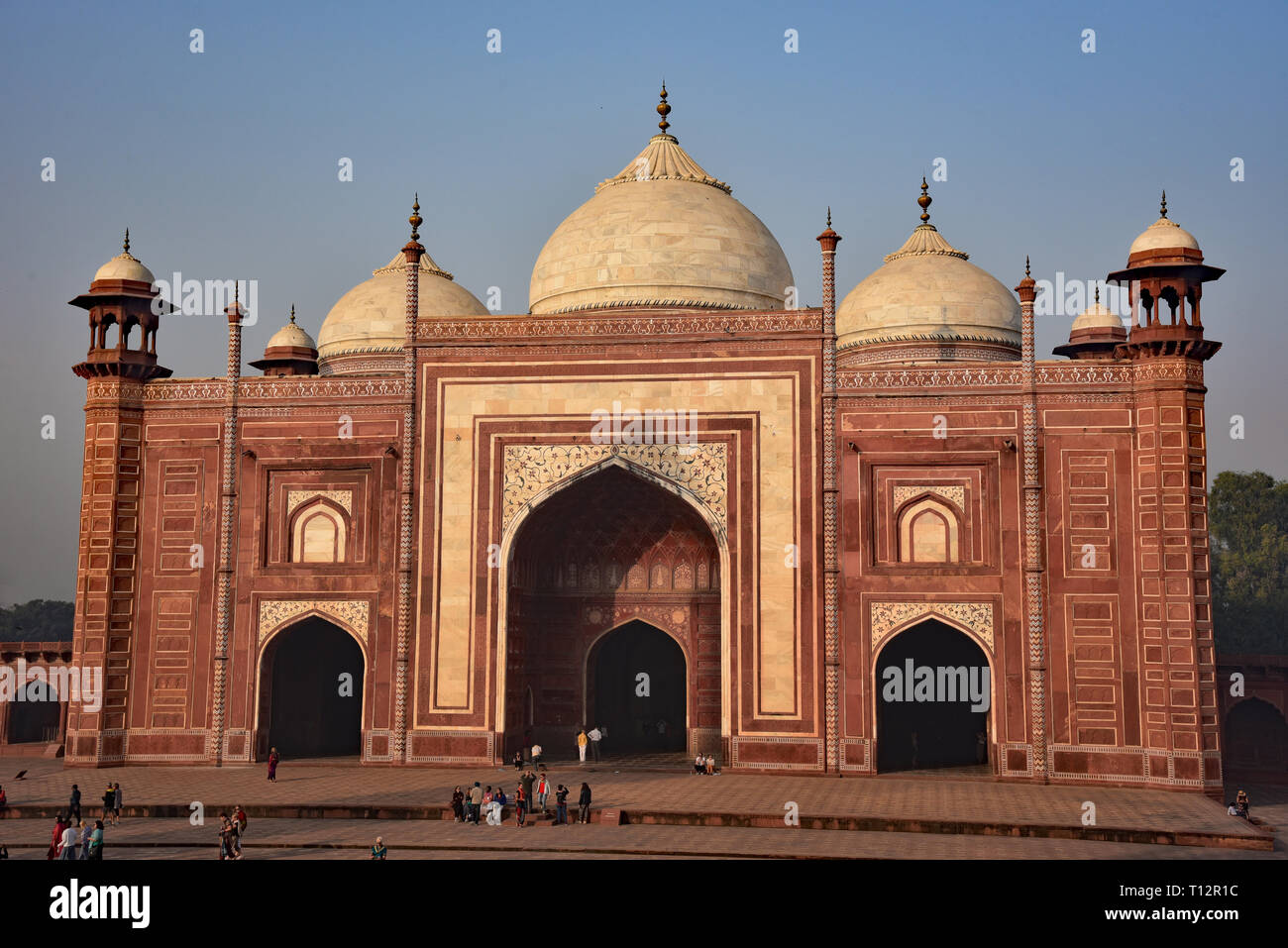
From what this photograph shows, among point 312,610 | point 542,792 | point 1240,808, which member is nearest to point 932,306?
point 1240,808

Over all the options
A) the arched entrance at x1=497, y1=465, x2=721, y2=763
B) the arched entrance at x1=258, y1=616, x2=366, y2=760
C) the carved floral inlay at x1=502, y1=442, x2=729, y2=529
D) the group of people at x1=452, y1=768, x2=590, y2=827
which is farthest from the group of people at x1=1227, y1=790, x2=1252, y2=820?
the arched entrance at x1=258, y1=616, x2=366, y2=760

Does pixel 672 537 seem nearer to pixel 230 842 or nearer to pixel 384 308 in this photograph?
pixel 384 308

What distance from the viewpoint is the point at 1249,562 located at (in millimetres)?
43094

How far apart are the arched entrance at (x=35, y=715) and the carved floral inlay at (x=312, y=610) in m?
9.10

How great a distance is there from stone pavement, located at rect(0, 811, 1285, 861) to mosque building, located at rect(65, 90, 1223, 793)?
469 cm

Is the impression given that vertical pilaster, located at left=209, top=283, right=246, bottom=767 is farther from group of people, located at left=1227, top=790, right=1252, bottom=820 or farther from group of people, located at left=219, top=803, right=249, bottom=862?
group of people, located at left=1227, top=790, right=1252, bottom=820

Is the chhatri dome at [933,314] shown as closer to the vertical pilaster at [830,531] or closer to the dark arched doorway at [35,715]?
the vertical pilaster at [830,531]

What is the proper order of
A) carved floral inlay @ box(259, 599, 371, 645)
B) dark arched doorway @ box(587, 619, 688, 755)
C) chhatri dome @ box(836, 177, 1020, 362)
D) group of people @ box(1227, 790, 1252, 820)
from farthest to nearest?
chhatri dome @ box(836, 177, 1020, 362) < dark arched doorway @ box(587, 619, 688, 755) < carved floral inlay @ box(259, 599, 371, 645) < group of people @ box(1227, 790, 1252, 820)

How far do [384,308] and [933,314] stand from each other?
11.7m

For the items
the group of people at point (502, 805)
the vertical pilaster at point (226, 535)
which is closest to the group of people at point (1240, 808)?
the group of people at point (502, 805)

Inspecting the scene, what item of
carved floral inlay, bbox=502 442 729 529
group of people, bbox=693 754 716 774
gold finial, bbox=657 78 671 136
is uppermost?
gold finial, bbox=657 78 671 136

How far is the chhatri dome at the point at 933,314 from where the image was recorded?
89.1ft

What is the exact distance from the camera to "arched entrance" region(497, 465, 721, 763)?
2378 centimetres
